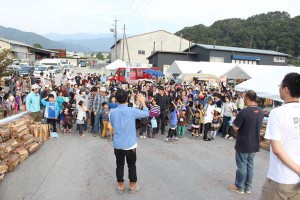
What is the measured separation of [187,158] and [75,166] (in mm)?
2940

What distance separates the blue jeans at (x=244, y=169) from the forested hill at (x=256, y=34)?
219 ft

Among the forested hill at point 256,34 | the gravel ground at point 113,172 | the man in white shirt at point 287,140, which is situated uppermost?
the forested hill at point 256,34

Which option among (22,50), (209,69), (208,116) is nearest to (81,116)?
(208,116)

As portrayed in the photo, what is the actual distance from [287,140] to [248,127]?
2.27 meters

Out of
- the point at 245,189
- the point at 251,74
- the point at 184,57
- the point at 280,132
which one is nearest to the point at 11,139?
the point at 245,189

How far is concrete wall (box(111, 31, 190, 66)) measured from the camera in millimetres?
57531

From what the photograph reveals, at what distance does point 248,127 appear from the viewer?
186 inches

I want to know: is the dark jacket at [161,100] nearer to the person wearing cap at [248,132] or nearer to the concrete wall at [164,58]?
the person wearing cap at [248,132]

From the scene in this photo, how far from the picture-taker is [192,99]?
12.2 metres

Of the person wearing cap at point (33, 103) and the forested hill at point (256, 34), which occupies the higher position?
the forested hill at point (256, 34)

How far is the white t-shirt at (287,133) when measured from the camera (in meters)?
2.45

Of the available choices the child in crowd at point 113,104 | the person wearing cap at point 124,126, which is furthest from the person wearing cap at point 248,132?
the child in crowd at point 113,104

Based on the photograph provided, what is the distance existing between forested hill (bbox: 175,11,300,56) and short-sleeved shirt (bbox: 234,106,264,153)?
66.6m

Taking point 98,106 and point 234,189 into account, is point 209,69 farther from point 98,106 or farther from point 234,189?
point 234,189
